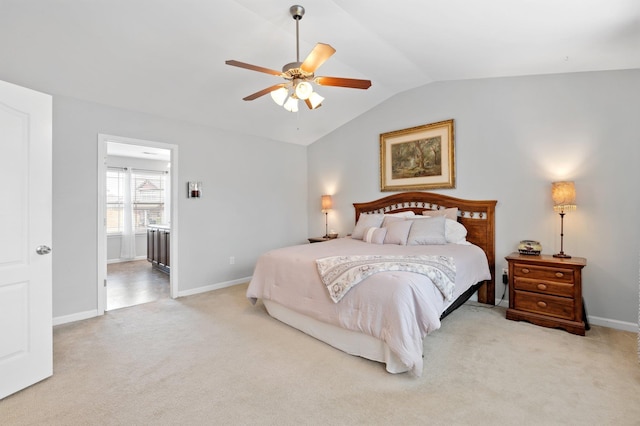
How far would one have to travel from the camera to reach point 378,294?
224 centimetres

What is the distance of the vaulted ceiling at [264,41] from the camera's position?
2.38 metres

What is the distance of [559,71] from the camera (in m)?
3.31

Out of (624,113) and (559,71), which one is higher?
(559,71)

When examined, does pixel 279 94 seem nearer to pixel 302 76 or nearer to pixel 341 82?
pixel 302 76

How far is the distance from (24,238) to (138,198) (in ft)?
19.3

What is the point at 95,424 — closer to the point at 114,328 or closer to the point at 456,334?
the point at 114,328

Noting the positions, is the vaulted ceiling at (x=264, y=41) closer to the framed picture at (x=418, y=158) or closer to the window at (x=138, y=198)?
the framed picture at (x=418, y=158)

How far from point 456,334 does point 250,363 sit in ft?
6.39

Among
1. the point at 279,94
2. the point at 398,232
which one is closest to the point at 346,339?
the point at 398,232

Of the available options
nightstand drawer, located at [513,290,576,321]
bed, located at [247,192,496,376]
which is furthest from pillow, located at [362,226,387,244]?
nightstand drawer, located at [513,290,576,321]

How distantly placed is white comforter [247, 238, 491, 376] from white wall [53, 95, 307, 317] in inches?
64.0

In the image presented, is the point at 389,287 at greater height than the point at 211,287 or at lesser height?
greater

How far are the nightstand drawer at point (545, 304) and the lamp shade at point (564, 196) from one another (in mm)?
958

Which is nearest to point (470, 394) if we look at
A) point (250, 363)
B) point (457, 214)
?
point (250, 363)
